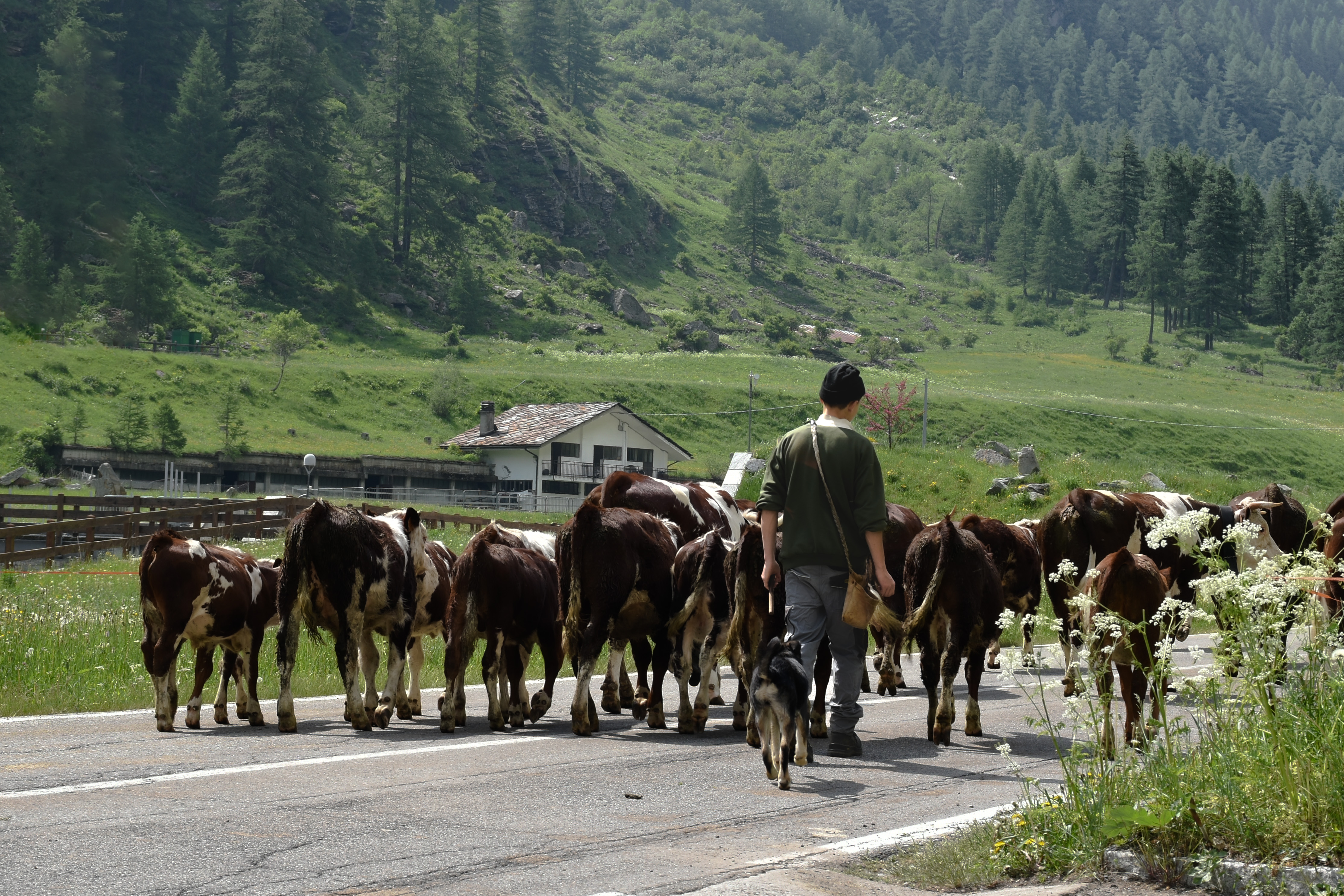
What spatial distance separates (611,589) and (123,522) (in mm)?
25929

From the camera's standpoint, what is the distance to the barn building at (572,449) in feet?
241

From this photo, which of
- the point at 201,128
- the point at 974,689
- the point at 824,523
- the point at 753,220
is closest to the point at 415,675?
the point at 824,523

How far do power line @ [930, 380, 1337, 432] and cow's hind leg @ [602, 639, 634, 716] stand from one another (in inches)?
3544

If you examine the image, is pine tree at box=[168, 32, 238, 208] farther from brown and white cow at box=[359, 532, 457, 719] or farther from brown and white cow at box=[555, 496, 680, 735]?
brown and white cow at box=[555, 496, 680, 735]

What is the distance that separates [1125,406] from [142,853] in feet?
340

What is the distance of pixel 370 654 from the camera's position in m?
11.3

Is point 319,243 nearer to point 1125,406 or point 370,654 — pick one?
point 1125,406

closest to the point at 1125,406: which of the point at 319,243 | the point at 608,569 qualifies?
the point at 319,243

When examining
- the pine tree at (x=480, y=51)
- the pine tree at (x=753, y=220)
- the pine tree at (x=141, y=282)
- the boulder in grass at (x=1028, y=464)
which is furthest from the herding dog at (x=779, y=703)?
the pine tree at (x=753, y=220)

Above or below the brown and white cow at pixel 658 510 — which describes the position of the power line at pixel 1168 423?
above

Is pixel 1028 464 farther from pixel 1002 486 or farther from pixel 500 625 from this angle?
pixel 500 625

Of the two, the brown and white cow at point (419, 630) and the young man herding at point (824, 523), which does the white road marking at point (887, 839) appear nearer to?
the young man herding at point (824, 523)

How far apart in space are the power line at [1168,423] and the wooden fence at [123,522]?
65.0m

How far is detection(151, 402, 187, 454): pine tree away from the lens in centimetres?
7131
